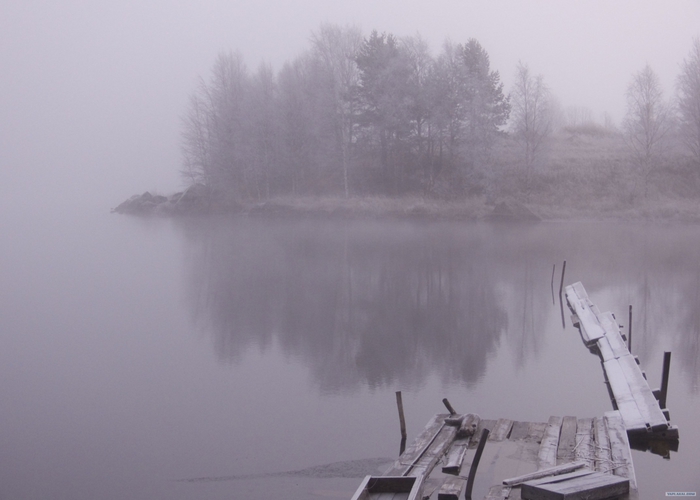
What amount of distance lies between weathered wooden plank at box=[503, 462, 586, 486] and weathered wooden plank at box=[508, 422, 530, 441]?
3.64 feet

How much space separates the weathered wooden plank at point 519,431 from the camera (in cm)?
720

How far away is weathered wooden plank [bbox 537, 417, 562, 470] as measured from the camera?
20.9ft

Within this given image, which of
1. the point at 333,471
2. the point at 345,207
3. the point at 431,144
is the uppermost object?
the point at 431,144

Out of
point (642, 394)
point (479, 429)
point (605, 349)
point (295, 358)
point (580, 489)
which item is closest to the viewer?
point (580, 489)

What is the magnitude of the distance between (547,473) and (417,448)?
4.62 feet

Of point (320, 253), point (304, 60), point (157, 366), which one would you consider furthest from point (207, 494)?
point (304, 60)

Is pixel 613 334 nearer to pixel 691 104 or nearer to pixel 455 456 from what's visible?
pixel 455 456

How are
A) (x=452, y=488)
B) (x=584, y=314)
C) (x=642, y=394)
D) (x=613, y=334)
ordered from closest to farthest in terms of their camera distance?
(x=452, y=488) < (x=642, y=394) < (x=613, y=334) < (x=584, y=314)

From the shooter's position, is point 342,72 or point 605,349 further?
point 342,72

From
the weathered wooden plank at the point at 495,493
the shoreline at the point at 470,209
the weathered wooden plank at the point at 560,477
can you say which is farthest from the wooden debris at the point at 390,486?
the shoreline at the point at 470,209

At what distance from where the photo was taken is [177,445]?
798 centimetres

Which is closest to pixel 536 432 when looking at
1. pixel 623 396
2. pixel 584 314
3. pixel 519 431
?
pixel 519 431

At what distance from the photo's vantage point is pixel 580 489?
17.6ft

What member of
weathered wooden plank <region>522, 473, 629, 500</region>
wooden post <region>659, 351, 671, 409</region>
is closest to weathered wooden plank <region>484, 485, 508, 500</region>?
weathered wooden plank <region>522, 473, 629, 500</region>
